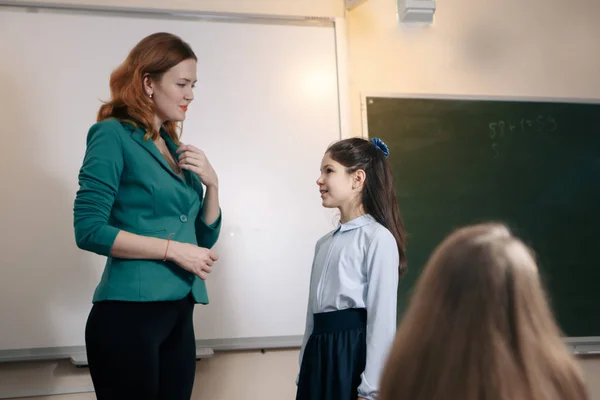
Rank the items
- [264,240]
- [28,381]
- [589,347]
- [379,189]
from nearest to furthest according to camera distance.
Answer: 1. [379,189]
2. [28,381]
3. [264,240]
4. [589,347]

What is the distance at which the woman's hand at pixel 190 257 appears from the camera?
1.61 meters

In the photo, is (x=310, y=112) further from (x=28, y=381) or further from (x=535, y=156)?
(x=28, y=381)

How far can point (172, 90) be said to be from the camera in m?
1.78

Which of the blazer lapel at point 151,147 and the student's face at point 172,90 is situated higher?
the student's face at point 172,90

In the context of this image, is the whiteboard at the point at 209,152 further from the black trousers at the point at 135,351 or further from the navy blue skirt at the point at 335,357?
the black trousers at the point at 135,351

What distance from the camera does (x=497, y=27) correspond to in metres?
3.43

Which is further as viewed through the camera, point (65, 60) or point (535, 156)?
point (535, 156)

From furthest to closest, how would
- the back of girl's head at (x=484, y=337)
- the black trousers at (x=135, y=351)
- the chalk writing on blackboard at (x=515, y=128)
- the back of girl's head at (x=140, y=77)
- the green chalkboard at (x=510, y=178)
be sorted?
the chalk writing on blackboard at (x=515, y=128), the green chalkboard at (x=510, y=178), the back of girl's head at (x=140, y=77), the black trousers at (x=135, y=351), the back of girl's head at (x=484, y=337)

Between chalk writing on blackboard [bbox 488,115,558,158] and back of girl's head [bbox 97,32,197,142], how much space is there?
1.97 metres

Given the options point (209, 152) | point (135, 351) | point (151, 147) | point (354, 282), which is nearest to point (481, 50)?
point (209, 152)

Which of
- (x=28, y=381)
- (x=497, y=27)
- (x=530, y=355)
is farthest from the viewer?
(x=497, y=27)

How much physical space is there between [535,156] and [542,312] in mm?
2739

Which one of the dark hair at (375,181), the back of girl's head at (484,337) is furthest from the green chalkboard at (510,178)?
the back of girl's head at (484,337)

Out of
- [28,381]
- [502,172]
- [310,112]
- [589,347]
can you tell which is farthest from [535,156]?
[28,381]
